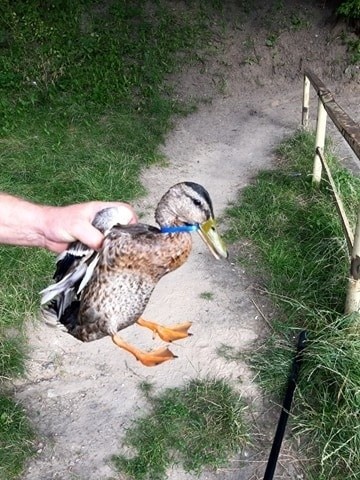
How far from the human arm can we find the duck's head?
7.1 inches

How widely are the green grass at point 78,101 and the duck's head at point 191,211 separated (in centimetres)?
176

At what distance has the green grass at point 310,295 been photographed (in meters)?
2.53

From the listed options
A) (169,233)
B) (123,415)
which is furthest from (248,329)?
(169,233)

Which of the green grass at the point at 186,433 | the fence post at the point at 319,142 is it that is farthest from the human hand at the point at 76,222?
the fence post at the point at 319,142

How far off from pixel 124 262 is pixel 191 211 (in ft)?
0.84

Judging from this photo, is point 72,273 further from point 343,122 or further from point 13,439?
point 343,122

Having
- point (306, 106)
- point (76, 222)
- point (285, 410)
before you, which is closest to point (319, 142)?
point (306, 106)

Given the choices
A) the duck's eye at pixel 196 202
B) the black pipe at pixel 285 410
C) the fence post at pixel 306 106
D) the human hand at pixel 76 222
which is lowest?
the black pipe at pixel 285 410

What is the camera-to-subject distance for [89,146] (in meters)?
5.22

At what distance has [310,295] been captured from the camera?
3354mm

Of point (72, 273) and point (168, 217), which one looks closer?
point (168, 217)

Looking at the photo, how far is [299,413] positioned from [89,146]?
333cm

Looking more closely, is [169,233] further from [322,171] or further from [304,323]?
[322,171]

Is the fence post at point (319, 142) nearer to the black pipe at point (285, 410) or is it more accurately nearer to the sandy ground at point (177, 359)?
the sandy ground at point (177, 359)
